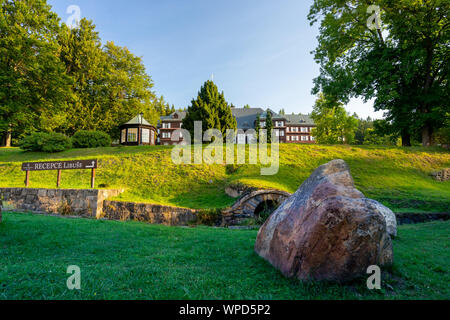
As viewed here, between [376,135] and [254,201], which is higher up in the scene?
[376,135]

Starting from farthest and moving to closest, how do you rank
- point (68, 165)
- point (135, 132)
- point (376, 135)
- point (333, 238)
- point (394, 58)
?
point (135, 132) < point (376, 135) < point (394, 58) < point (68, 165) < point (333, 238)

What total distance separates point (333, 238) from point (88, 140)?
26850 millimetres

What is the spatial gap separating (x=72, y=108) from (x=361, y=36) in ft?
111

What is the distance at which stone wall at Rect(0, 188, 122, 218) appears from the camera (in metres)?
11.4

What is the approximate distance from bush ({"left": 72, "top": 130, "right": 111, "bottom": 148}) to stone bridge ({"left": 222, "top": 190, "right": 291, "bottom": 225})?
2016cm

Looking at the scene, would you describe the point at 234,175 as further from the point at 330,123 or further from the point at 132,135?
the point at 330,123


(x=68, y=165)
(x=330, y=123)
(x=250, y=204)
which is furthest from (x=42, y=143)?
(x=330, y=123)

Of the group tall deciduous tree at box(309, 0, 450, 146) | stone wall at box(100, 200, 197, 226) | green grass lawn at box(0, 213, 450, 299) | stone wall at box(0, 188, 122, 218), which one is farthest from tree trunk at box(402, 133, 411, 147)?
stone wall at box(0, 188, 122, 218)

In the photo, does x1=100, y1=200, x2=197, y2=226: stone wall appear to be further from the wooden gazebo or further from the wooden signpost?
the wooden gazebo

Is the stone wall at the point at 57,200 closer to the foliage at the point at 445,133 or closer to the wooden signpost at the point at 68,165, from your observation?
the wooden signpost at the point at 68,165

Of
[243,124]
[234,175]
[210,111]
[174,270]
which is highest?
[243,124]

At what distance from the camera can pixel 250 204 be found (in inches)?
416

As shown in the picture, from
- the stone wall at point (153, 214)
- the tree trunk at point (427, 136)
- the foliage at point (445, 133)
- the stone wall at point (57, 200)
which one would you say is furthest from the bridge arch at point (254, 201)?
the tree trunk at point (427, 136)
